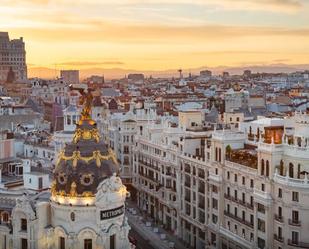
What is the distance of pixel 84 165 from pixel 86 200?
3590mm

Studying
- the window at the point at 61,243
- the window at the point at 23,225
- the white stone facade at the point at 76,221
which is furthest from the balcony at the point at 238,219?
the window at the point at 23,225

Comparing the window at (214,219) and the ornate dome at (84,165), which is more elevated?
the ornate dome at (84,165)

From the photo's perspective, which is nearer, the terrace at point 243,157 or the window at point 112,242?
the window at point 112,242

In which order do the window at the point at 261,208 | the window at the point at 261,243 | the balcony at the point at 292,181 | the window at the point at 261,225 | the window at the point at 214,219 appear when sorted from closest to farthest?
the balcony at the point at 292,181 < the window at the point at 261,208 < the window at the point at 261,225 < the window at the point at 261,243 < the window at the point at 214,219

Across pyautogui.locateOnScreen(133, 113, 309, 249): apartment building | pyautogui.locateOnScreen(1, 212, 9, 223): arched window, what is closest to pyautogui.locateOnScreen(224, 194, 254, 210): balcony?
pyautogui.locateOnScreen(133, 113, 309, 249): apartment building

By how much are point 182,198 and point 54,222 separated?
48.6m

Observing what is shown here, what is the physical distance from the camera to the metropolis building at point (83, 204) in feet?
218

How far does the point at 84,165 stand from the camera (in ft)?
221

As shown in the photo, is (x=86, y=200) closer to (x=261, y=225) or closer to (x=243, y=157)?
(x=261, y=225)

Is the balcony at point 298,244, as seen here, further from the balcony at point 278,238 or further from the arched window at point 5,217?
A: the arched window at point 5,217

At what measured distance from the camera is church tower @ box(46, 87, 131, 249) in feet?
218

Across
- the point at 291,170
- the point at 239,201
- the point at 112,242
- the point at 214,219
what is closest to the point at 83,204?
the point at 112,242

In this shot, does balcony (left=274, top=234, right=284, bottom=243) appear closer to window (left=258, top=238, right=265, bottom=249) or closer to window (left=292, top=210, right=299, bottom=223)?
window (left=258, top=238, right=265, bottom=249)

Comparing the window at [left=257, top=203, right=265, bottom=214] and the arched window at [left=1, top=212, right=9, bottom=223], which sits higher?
the arched window at [left=1, top=212, right=9, bottom=223]
